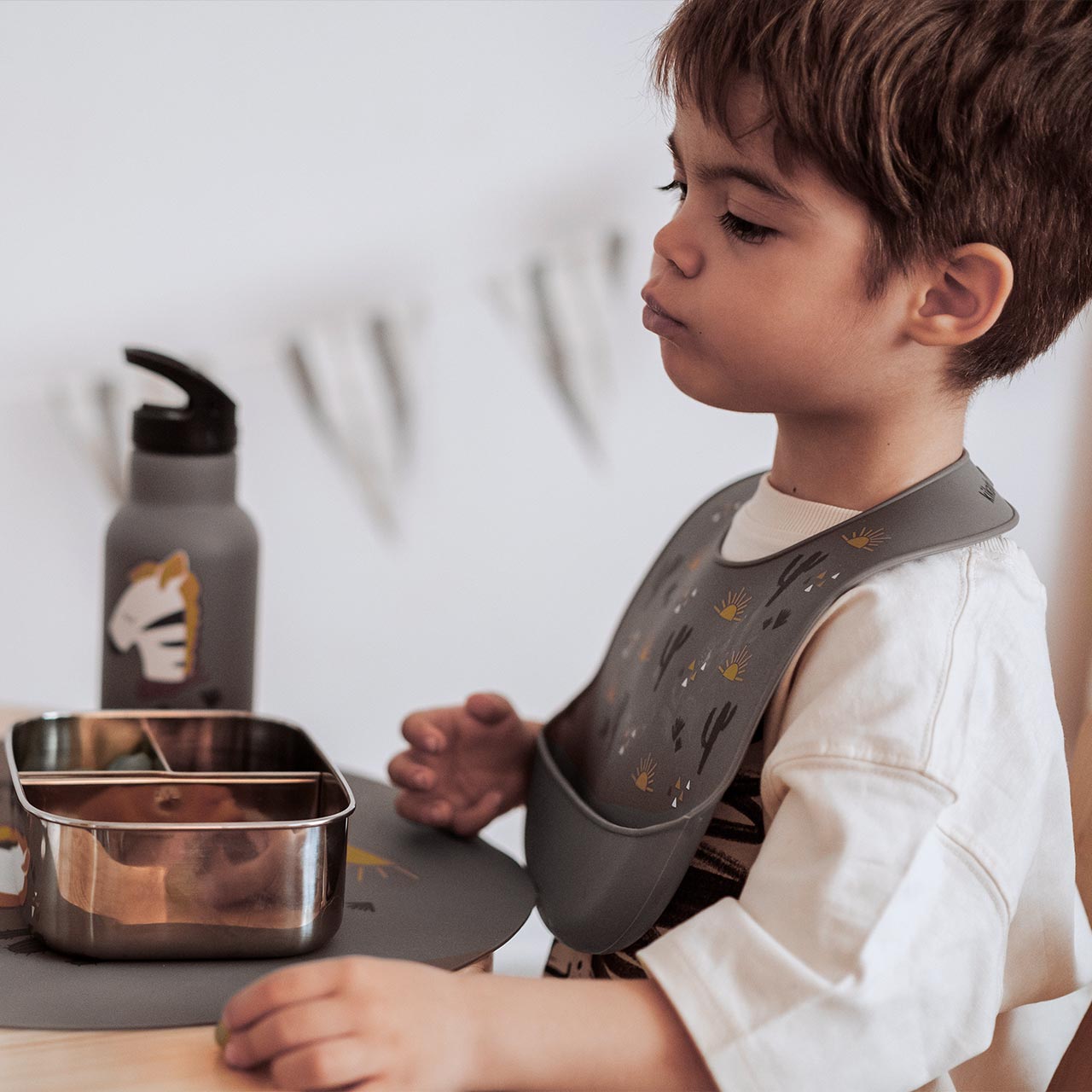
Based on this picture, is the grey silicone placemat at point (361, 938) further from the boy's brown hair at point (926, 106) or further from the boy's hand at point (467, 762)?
the boy's brown hair at point (926, 106)

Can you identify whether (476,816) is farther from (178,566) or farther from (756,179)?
(756,179)

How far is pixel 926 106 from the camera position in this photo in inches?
24.1

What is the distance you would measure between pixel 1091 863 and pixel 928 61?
17.5 inches

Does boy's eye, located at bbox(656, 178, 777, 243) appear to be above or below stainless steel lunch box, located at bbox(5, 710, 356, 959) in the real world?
above

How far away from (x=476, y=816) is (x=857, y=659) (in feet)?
1.00

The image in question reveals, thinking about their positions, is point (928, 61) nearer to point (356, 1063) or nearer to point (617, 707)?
point (617, 707)

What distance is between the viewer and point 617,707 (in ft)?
2.63

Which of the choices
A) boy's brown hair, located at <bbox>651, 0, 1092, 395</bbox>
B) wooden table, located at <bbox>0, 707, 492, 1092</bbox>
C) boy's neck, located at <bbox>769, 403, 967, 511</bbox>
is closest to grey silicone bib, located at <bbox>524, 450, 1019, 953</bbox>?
boy's neck, located at <bbox>769, 403, 967, 511</bbox>

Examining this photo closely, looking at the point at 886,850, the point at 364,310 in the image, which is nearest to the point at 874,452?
the point at 886,850

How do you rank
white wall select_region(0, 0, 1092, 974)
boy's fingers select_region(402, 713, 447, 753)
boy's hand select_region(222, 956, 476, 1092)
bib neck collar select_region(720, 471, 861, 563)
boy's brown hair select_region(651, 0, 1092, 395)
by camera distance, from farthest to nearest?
1. white wall select_region(0, 0, 1092, 974)
2. boy's fingers select_region(402, 713, 447, 753)
3. bib neck collar select_region(720, 471, 861, 563)
4. boy's brown hair select_region(651, 0, 1092, 395)
5. boy's hand select_region(222, 956, 476, 1092)

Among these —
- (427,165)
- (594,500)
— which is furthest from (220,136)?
(594,500)

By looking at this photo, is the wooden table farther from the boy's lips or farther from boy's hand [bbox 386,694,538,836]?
the boy's lips

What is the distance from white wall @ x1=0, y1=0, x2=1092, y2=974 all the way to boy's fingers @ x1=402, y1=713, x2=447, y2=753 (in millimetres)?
576

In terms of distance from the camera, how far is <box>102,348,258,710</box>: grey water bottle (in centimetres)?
86
